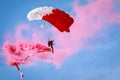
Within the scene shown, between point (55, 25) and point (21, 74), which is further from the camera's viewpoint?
point (55, 25)

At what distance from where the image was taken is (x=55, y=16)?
24.2 m

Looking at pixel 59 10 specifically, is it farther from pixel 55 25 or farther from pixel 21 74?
pixel 21 74

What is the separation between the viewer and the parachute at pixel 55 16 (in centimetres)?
2388

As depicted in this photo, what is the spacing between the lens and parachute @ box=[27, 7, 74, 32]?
78.3 ft

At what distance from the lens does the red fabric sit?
23828 mm

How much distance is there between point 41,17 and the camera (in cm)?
2411

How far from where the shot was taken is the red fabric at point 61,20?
23.8 m

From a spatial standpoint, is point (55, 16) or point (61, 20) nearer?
point (61, 20)

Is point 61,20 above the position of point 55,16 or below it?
below

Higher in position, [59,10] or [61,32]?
[59,10]

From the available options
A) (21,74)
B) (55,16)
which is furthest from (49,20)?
(21,74)

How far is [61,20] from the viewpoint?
23859 millimetres

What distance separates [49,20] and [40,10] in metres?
1.34

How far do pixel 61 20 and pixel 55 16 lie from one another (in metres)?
0.81
